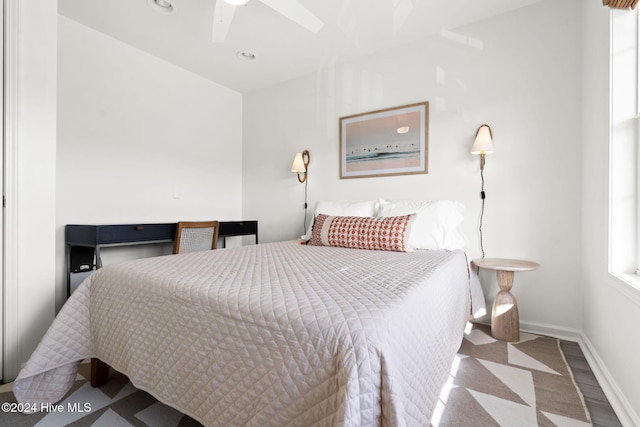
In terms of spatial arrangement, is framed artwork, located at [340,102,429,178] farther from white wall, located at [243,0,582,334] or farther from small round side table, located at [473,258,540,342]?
small round side table, located at [473,258,540,342]

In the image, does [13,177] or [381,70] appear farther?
[381,70]

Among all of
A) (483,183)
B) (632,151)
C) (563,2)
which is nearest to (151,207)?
(483,183)

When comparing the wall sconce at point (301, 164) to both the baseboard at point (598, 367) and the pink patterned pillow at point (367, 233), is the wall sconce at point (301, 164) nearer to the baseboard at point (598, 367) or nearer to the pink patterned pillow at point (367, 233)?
the pink patterned pillow at point (367, 233)

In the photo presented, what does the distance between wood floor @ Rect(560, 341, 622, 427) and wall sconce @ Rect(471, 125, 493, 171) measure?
1443 mm

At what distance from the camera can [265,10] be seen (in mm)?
2354

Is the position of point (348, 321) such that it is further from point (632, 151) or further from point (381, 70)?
point (381, 70)

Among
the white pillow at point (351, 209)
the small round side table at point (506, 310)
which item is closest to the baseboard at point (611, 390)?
the small round side table at point (506, 310)

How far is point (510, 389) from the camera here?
1.53 meters

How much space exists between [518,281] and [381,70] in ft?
7.29

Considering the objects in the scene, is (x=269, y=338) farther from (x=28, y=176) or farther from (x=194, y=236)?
(x=194, y=236)

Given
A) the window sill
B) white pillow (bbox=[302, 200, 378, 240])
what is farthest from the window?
white pillow (bbox=[302, 200, 378, 240])

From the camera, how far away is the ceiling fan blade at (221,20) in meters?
2.32

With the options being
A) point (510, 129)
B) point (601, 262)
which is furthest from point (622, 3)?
point (601, 262)

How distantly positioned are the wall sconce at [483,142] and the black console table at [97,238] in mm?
2682
